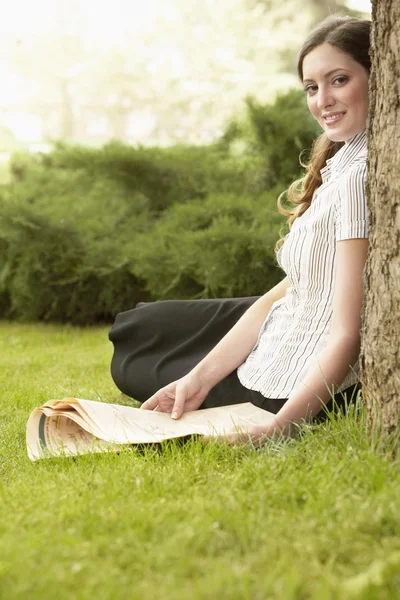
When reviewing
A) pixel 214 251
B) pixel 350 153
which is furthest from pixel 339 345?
pixel 214 251

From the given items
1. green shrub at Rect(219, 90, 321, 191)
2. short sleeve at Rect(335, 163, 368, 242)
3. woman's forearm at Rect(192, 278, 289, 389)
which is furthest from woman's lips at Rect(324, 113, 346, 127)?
green shrub at Rect(219, 90, 321, 191)

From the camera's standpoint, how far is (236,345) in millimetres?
2568

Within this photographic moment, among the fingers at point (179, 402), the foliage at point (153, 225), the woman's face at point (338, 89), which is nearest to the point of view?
the woman's face at point (338, 89)

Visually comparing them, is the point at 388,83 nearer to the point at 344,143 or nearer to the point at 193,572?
the point at 344,143

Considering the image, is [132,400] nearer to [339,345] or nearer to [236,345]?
[236,345]

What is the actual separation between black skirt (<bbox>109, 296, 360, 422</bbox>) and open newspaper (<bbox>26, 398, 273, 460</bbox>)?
0.47 metres

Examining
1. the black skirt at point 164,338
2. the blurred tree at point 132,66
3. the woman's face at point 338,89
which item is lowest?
the black skirt at point 164,338

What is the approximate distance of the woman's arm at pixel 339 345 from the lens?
200 cm

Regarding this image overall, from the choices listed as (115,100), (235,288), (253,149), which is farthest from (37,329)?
(115,100)

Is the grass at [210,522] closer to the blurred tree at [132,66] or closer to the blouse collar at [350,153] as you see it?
the blouse collar at [350,153]

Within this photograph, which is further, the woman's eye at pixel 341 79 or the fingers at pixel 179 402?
the fingers at pixel 179 402

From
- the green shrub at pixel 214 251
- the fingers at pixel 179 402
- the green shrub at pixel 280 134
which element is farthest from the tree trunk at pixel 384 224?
the green shrub at pixel 280 134

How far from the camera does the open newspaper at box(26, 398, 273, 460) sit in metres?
2.15

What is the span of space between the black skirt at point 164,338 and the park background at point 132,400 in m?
0.46
